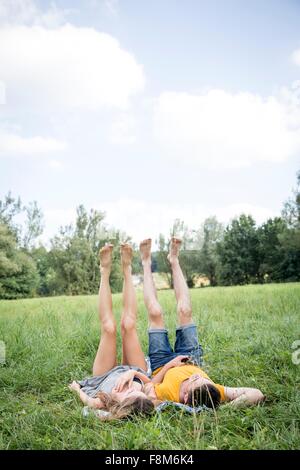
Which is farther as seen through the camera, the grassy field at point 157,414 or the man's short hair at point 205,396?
the man's short hair at point 205,396

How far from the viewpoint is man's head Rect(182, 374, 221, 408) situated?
7.38 feet

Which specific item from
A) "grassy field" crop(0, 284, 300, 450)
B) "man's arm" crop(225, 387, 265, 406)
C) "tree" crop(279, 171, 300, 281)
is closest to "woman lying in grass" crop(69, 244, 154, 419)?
"grassy field" crop(0, 284, 300, 450)

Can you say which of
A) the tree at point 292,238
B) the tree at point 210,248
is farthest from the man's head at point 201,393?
the tree at point 210,248

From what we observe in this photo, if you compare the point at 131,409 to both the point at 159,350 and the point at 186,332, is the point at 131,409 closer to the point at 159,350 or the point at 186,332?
the point at 159,350

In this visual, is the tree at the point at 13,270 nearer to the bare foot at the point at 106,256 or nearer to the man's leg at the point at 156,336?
the bare foot at the point at 106,256

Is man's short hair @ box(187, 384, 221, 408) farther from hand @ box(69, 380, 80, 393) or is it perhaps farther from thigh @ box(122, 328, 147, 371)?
hand @ box(69, 380, 80, 393)

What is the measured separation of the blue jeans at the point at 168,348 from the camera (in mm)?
3146

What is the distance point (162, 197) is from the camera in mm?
7820

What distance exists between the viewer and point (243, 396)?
7.94 ft

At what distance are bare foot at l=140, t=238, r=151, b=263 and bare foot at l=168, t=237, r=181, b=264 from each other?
0.69ft

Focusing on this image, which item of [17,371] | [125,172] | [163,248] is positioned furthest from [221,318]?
[163,248]

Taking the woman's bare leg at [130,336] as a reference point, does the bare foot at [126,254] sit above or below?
above
